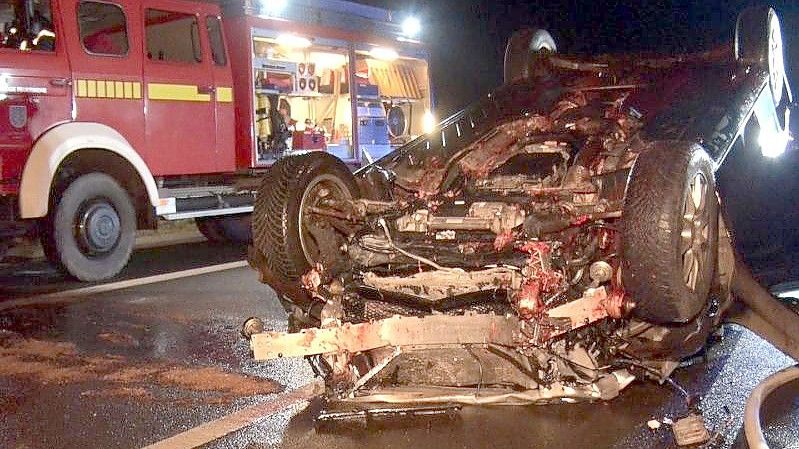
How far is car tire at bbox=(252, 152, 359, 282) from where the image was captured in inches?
174

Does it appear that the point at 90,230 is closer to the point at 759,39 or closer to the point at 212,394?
the point at 212,394

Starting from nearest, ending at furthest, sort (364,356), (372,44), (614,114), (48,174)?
(364,356) → (614,114) → (48,174) → (372,44)

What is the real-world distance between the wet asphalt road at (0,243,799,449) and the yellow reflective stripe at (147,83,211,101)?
283cm

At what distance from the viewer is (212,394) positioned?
172 inches

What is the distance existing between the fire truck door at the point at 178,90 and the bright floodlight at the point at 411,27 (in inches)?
145

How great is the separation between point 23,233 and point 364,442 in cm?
571

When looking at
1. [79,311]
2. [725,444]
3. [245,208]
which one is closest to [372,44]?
[245,208]

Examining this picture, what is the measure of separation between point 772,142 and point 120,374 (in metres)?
4.26

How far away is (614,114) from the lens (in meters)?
5.22

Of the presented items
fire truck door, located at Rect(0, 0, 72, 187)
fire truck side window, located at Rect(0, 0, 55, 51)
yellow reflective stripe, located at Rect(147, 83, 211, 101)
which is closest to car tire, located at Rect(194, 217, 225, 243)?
yellow reflective stripe, located at Rect(147, 83, 211, 101)

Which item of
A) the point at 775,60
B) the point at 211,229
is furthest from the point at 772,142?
the point at 211,229

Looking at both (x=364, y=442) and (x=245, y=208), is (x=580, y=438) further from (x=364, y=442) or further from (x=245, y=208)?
(x=245, y=208)

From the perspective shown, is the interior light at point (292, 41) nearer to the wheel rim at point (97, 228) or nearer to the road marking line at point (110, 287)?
the road marking line at point (110, 287)

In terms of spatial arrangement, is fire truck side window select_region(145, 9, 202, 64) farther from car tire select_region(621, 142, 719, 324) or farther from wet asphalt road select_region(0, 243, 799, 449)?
car tire select_region(621, 142, 719, 324)
